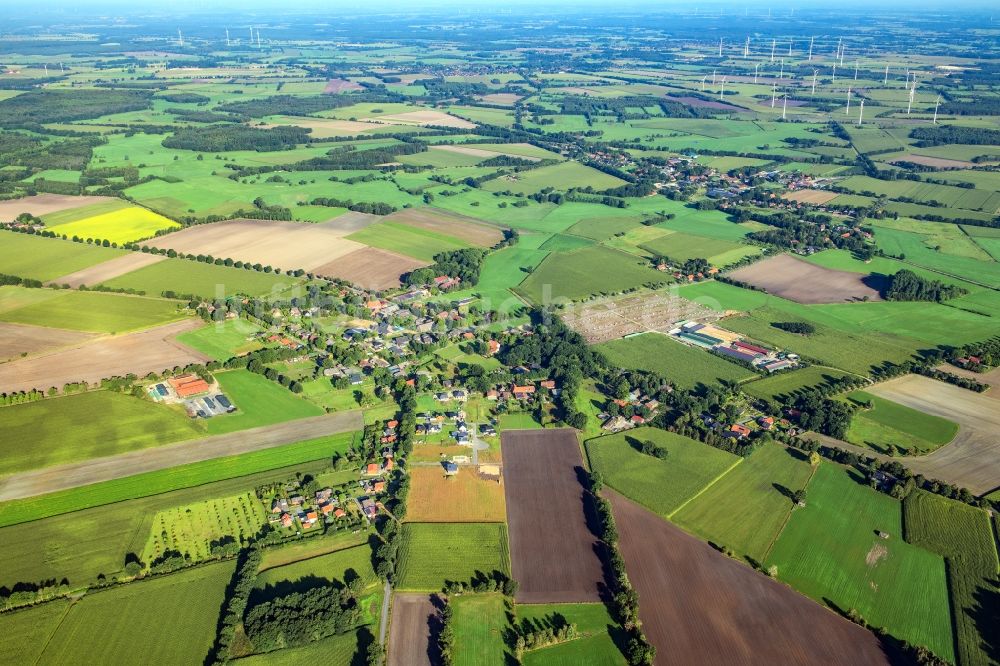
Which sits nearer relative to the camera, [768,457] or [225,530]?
[225,530]

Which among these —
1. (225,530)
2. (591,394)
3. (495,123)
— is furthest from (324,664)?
(495,123)

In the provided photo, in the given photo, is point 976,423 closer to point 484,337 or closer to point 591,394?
point 591,394

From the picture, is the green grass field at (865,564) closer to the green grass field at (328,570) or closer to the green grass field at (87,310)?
the green grass field at (328,570)

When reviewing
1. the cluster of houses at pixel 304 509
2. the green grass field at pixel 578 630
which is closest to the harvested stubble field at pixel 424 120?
the cluster of houses at pixel 304 509

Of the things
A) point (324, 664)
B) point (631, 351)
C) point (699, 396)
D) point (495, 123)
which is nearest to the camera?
point (324, 664)

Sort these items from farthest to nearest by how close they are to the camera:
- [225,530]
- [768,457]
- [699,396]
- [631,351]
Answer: [631,351] < [699,396] < [768,457] < [225,530]

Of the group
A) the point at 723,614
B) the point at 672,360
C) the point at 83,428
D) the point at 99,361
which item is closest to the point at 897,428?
the point at 672,360

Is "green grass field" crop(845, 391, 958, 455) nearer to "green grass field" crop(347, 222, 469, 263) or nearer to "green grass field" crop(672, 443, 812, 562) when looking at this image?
"green grass field" crop(672, 443, 812, 562)
